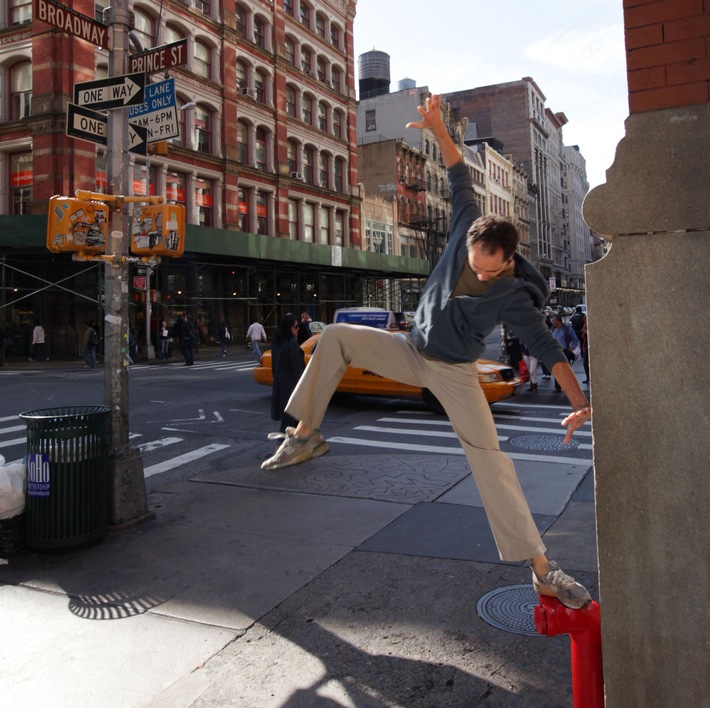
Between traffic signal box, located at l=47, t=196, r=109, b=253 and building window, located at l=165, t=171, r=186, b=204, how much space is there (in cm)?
2685

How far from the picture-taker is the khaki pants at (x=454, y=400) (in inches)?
125

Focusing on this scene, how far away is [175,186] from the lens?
105 ft

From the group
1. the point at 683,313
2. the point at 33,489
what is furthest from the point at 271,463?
the point at 33,489

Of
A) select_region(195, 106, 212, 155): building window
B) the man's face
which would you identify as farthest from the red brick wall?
select_region(195, 106, 212, 155): building window

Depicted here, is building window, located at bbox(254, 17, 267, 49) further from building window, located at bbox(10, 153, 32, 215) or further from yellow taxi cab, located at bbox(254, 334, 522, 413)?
yellow taxi cab, located at bbox(254, 334, 522, 413)

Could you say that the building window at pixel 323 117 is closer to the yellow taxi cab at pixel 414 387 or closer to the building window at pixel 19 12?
the building window at pixel 19 12

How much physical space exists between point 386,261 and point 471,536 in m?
38.0

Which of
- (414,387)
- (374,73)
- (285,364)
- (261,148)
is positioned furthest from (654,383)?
(374,73)

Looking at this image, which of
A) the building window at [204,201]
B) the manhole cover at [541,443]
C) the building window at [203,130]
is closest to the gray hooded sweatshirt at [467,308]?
the manhole cover at [541,443]

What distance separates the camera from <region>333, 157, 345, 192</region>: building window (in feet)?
147

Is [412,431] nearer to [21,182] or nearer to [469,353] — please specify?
[469,353]

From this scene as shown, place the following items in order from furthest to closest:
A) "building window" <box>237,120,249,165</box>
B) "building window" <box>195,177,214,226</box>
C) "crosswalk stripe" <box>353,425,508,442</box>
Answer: "building window" <box>237,120,249,165</box> → "building window" <box>195,177,214,226</box> → "crosswalk stripe" <box>353,425,508,442</box>

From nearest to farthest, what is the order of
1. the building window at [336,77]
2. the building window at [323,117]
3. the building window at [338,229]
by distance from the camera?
1. the building window at [323,117]
2. the building window at [338,229]
3. the building window at [336,77]

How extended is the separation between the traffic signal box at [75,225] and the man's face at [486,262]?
3913 mm
